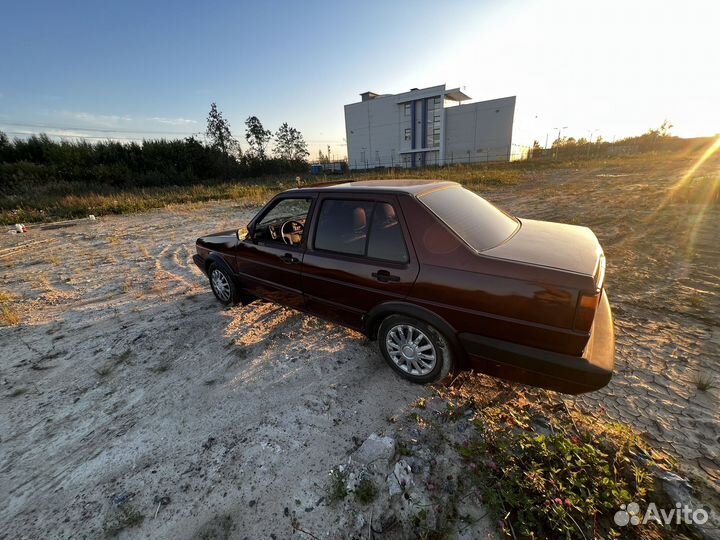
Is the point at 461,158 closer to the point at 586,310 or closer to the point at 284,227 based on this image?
the point at 284,227

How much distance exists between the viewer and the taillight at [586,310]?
180 centimetres

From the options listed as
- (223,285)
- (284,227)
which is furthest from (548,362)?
(223,285)

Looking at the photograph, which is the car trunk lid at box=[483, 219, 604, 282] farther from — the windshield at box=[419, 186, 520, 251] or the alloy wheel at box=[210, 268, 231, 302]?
the alloy wheel at box=[210, 268, 231, 302]

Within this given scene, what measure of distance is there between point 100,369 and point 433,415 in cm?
333

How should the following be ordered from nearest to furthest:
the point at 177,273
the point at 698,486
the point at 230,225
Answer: the point at 698,486
the point at 177,273
the point at 230,225

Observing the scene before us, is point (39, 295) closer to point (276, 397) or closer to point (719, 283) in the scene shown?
point (276, 397)

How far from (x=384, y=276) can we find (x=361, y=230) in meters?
0.51

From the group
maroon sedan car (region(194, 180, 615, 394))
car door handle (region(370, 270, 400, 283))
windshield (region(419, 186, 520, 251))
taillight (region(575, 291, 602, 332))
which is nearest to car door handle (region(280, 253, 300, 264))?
maroon sedan car (region(194, 180, 615, 394))

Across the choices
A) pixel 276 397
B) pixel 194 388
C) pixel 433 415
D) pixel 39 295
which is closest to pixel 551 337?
pixel 433 415

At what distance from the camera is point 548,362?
1.95 metres

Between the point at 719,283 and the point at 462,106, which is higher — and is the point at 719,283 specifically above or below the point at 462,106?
below

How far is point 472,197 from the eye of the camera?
3066mm

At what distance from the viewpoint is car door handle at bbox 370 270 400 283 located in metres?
2.45

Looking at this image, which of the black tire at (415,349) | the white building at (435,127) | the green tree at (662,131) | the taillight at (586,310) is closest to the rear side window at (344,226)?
the black tire at (415,349)
